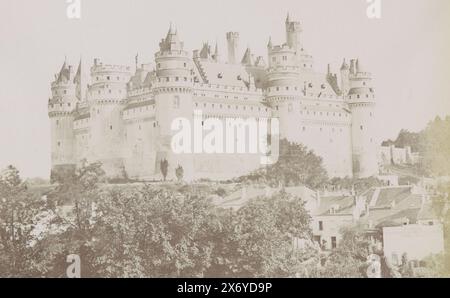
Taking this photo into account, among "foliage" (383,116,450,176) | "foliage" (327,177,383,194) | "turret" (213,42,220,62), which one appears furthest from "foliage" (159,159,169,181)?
"foliage" (383,116,450,176)

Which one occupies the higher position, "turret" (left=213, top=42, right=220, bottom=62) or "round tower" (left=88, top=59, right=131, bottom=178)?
"turret" (left=213, top=42, right=220, bottom=62)

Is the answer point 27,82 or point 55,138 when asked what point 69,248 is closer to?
point 55,138

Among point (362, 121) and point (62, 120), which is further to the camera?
point (362, 121)

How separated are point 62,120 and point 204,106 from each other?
1862mm

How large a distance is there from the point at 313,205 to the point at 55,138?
3.47 m

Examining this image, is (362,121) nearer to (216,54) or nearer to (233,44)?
(233,44)

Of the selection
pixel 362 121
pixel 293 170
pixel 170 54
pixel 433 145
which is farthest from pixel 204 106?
pixel 433 145

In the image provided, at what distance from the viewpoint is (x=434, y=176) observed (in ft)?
33.4

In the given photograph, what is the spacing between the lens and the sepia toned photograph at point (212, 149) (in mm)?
10031

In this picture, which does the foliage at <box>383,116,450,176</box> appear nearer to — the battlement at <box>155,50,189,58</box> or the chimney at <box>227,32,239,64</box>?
the chimney at <box>227,32,239,64</box>

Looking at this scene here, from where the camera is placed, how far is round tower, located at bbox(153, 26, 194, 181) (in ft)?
33.5

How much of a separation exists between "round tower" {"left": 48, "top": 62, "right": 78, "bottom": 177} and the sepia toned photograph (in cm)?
2

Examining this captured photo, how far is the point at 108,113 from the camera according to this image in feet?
34.6

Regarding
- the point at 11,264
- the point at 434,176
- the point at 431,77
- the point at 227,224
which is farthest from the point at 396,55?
the point at 11,264
